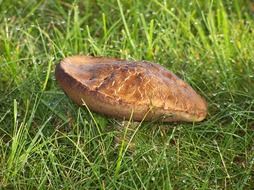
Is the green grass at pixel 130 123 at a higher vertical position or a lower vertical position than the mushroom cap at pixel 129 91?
lower

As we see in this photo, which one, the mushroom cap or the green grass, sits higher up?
the mushroom cap

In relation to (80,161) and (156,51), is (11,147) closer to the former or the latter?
(80,161)

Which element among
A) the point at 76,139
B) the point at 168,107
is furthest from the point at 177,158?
the point at 76,139

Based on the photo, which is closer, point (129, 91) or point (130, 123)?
point (129, 91)

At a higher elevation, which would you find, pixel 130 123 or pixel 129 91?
pixel 129 91
